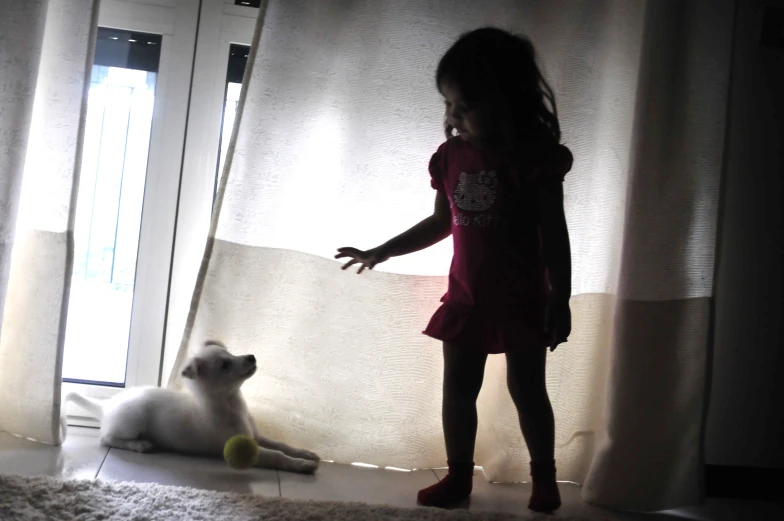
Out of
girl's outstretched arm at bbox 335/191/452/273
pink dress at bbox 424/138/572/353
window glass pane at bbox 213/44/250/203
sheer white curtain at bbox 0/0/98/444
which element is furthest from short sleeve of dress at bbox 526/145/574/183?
sheer white curtain at bbox 0/0/98/444

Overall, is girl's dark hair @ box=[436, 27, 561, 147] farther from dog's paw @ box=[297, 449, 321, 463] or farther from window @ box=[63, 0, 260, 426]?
dog's paw @ box=[297, 449, 321, 463]

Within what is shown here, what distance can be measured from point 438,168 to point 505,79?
0.25 metres

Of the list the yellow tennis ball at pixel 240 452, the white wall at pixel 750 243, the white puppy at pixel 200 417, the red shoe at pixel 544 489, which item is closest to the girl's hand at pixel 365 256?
the white puppy at pixel 200 417

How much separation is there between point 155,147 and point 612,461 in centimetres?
139

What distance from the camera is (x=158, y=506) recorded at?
4.23ft

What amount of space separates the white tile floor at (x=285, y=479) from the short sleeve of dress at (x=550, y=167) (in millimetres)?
707

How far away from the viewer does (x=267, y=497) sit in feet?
4.57

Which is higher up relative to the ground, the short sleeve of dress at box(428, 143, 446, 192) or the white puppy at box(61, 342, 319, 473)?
the short sleeve of dress at box(428, 143, 446, 192)

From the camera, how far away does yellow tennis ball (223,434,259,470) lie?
1585 millimetres

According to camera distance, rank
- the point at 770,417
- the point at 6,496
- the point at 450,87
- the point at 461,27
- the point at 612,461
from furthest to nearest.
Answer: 1. the point at 770,417
2. the point at 461,27
3. the point at 612,461
4. the point at 450,87
5. the point at 6,496

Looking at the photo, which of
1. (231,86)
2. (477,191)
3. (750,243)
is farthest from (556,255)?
(231,86)

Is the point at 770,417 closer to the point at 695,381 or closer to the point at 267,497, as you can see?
the point at 695,381

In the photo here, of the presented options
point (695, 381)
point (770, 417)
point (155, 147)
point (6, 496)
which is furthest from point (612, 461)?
point (155, 147)

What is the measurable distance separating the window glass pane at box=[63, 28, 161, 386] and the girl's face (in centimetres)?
86
